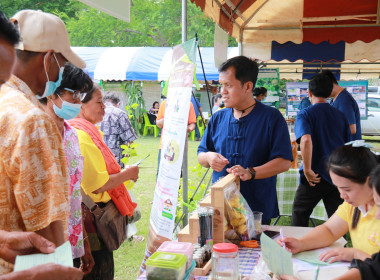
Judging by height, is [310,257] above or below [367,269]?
below

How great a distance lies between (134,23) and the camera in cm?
2078

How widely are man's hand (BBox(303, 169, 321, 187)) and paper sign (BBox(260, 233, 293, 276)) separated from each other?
6.96ft

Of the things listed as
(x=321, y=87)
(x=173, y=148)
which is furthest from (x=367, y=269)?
(x=321, y=87)

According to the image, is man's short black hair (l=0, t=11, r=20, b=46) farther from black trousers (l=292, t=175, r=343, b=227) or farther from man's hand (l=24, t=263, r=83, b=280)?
black trousers (l=292, t=175, r=343, b=227)

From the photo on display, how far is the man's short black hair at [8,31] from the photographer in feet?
3.15

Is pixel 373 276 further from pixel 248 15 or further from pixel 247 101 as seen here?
pixel 248 15

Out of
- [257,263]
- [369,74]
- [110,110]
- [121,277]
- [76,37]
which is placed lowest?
[121,277]

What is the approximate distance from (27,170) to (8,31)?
406mm

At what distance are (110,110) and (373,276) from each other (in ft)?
13.8

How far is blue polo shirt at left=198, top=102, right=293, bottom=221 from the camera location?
7.52 feet

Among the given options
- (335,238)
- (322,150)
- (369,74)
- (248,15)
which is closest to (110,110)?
(248,15)

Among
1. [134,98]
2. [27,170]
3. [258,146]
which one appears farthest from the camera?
[134,98]

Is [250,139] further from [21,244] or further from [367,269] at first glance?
[21,244]

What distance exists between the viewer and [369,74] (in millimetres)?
10008
